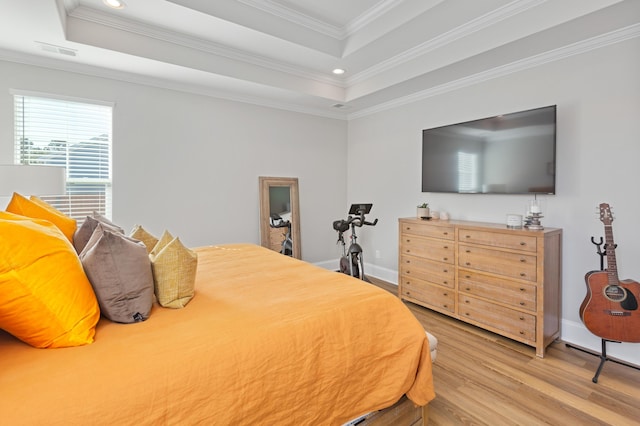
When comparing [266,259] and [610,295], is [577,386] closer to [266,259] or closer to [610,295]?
[610,295]

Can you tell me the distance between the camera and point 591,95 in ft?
8.70

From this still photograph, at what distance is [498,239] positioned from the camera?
9.18 ft

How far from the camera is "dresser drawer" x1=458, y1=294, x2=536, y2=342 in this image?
261 cm

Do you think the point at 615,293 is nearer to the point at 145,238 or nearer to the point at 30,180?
the point at 145,238

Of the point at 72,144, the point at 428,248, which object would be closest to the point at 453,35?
the point at 428,248

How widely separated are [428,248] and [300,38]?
8.24 feet

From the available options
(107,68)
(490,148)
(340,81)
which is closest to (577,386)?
(490,148)

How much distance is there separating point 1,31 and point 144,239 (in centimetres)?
205

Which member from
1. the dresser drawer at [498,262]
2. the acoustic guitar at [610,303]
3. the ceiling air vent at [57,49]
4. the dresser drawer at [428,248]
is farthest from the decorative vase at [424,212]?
the ceiling air vent at [57,49]

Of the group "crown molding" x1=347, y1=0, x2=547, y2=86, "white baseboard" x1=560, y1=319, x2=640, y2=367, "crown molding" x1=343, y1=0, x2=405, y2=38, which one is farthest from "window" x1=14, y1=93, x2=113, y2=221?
"white baseboard" x1=560, y1=319, x2=640, y2=367

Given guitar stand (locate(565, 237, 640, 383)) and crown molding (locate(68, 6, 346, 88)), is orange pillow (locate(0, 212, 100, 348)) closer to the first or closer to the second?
crown molding (locate(68, 6, 346, 88))

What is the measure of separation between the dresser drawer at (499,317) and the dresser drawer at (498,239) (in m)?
0.54

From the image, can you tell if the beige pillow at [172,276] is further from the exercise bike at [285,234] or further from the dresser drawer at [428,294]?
the exercise bike at [285,234]

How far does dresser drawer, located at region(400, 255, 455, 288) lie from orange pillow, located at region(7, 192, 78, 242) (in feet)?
10.0
